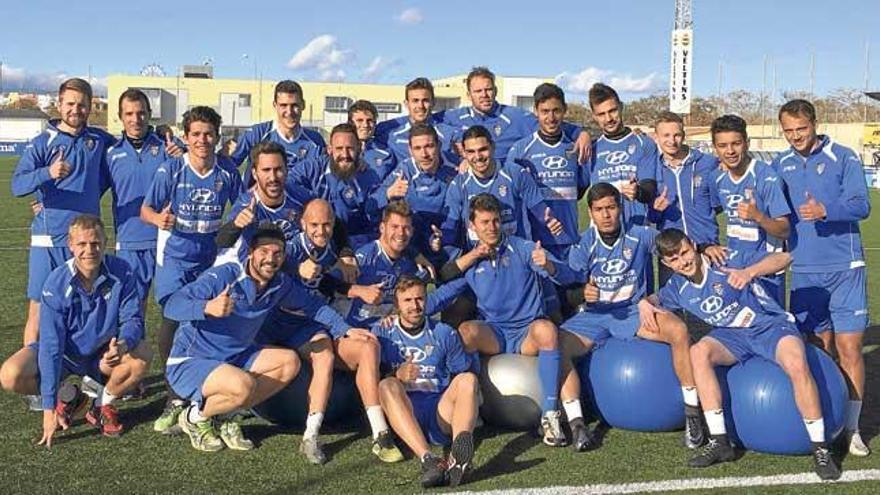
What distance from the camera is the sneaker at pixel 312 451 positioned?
196 inches

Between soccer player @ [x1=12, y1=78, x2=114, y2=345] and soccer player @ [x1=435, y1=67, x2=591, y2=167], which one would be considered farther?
soccer player @ [x1=435, y1=67, x2=591, y2=167]

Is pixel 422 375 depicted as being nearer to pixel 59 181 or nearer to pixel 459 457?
pixel 459 457

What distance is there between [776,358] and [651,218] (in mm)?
1838

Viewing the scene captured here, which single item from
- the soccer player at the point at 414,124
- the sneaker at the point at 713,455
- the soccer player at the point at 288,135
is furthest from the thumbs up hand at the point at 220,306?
the sneaker at the point at 713,455

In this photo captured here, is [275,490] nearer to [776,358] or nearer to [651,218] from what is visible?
[776,358]

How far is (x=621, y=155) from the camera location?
21.6 feet

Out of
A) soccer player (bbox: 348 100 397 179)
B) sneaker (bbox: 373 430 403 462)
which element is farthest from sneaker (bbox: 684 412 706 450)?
soccer player (bbox: 348 100 397 179)

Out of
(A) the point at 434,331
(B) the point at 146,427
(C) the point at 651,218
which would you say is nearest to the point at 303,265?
(A) the point at 434,331

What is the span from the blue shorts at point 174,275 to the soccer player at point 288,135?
2.77 ft

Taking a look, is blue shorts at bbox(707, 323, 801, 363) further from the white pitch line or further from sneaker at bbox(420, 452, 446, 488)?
sneaker at bbox(420, 452, 446, 488)

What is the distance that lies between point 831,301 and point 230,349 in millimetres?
3582

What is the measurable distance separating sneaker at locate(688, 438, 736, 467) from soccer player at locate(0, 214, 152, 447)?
3.24 m

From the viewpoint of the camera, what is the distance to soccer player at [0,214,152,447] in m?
5.16

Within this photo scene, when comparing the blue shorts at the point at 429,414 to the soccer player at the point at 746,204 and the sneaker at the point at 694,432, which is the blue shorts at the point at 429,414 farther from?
the soccer player at the point at 746,204
